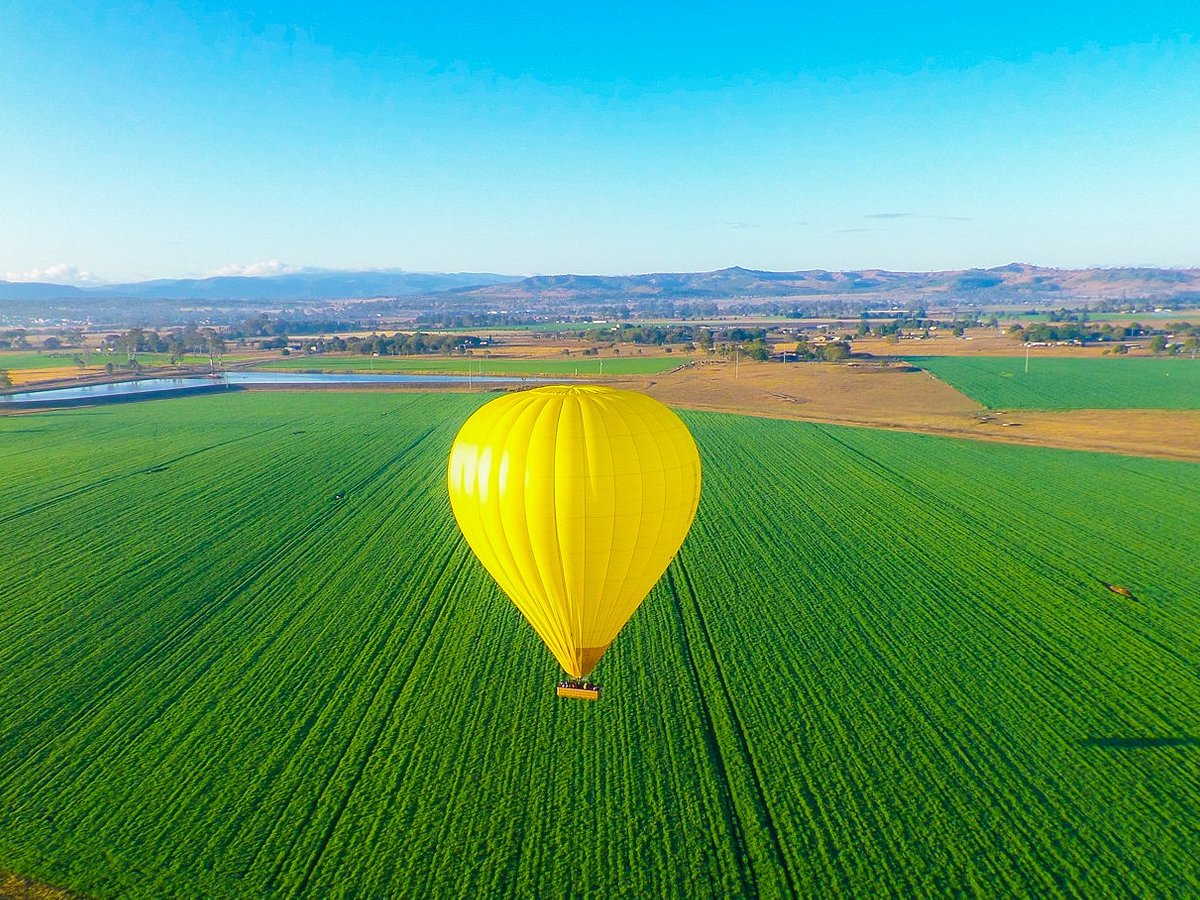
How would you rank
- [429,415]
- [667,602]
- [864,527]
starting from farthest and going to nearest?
[429,415]
[864,527]
[667,602]

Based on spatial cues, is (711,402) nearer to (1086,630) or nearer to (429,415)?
(429,415)

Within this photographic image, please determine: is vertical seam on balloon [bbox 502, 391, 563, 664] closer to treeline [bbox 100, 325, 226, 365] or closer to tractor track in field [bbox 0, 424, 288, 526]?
tractor track in field [bbox 0, 424, 288, 526]

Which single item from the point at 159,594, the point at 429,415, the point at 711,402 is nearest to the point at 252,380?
the point at 429,415

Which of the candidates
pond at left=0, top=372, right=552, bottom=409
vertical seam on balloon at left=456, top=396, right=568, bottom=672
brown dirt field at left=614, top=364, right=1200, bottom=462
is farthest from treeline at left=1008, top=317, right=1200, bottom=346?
vertical seam on balloon at left=456, top=396, right=568, bottom=672

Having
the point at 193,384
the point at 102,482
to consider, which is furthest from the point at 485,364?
the point at 102,482

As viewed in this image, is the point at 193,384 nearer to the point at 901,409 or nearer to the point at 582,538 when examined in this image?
the point at 901,409

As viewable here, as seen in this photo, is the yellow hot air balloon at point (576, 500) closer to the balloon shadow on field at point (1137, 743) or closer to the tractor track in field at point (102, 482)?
the balloon shadow on field at point (1137, 743)
